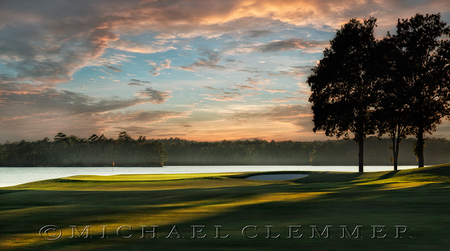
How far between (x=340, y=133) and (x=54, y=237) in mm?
40225

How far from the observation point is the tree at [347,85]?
42188mm

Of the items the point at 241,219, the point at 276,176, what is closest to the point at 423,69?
the point at 276,176

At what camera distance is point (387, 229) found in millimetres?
9430

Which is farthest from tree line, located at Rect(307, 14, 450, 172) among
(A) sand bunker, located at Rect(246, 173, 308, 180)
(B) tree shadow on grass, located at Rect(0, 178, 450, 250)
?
(B) tree shadow on grass, located at Rect(0, 178, 450, 250)

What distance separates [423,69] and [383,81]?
507cm

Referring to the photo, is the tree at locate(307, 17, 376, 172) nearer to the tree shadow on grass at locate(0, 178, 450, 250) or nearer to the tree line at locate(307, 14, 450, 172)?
the tree line at locate(307, 14, 450, 172)

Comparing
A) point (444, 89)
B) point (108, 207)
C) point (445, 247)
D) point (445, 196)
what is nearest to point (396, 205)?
point (445, 196)

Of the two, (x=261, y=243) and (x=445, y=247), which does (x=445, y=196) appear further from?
(x=261, y=243)

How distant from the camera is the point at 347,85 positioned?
4291cm

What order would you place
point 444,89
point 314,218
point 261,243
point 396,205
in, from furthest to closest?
point 444,89, point 396,205, point 314,218, point 261,243

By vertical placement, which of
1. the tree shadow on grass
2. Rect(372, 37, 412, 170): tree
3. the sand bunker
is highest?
Rect(372, 37, 412, 170): tree

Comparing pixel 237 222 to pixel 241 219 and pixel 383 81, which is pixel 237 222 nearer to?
pixel 241 219

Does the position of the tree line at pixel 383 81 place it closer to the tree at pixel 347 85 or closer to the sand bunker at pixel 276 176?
the tree at pixel 347 85

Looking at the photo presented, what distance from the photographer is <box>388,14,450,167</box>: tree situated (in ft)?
136
